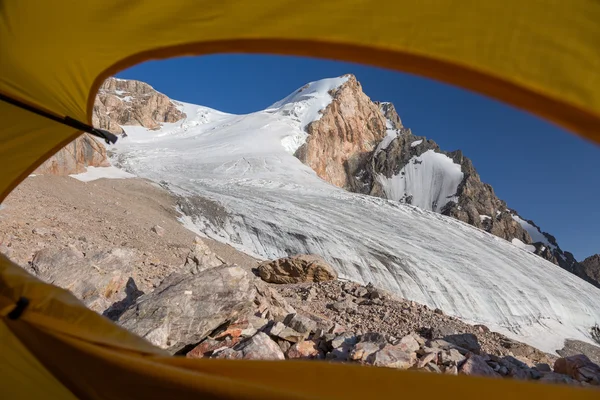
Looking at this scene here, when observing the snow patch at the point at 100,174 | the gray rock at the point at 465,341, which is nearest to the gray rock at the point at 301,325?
the gray rock at the point at 465,341

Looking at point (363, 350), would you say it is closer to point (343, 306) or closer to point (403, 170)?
point (343, 306)

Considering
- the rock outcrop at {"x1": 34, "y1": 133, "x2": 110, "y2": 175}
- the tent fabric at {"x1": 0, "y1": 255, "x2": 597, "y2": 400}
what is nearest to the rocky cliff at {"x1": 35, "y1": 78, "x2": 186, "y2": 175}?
the rock outcrop at {"x1": 34, "y1": 133, "x2": 110, "y2": 175}

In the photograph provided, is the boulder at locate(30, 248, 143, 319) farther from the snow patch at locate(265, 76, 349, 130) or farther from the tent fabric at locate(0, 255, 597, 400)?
the snow patch at locate(265, 76, 349, 130)

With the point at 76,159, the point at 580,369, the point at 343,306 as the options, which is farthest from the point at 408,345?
the point at 76,159

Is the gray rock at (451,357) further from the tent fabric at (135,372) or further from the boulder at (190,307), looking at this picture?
the tent fabric at (135,372)

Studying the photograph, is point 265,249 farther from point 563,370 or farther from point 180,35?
point 180,35

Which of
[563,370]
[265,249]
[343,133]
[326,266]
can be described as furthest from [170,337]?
[343,133]
